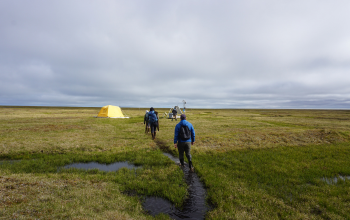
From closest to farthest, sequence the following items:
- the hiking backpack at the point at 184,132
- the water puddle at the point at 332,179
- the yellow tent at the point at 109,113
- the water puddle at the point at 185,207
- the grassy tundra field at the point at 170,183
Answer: the grassy tundra field at the point at 170,183
the water puddle at the point at 185,207
the water puddle at the point at 332,179
the hiking backpack at the point at 184,132
the yellow tent at the point at 109,113

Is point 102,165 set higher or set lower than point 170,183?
→ lower

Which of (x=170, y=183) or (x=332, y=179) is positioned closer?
(x=170, y=183)

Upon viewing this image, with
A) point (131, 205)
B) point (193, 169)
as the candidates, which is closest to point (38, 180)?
point (131, 205)

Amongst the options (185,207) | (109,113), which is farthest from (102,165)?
(109,113)

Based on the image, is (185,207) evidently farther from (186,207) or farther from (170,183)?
(170,183)

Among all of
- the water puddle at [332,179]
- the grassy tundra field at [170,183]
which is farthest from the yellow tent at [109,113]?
the water puddle at [332,179]

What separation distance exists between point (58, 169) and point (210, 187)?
28.6 ft

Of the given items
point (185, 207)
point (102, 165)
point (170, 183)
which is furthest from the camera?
point (102, 165)

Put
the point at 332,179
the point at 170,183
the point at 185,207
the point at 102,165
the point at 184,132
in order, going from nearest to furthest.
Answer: the point at 185,207 < the point at 170,183 < the point at 332,179 < the point at 184,132 < the point at 102,165

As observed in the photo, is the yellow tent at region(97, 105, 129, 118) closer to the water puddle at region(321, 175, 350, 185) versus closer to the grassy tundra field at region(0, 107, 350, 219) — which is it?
the grassy tundra field at region(0, 107, 350, 219)

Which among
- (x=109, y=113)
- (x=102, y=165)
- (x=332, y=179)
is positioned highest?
(x=109, y=113)

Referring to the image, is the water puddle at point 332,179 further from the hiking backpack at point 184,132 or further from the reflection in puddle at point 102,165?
the reflection in puddle at point 102,165

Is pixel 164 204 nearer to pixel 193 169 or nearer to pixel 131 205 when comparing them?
pixel 131 205

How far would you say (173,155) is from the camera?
13273 mm
